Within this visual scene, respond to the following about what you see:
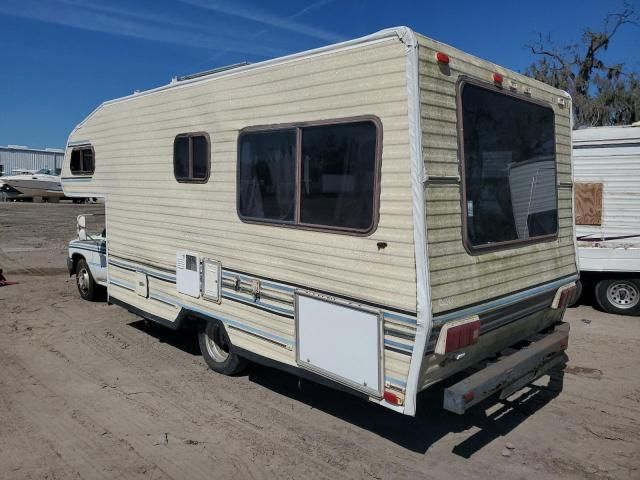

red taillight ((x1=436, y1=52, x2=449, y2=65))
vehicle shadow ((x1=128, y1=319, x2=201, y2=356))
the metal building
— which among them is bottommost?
vehicle shadow ((x1=128, y1=319, x2=201, y2=356))

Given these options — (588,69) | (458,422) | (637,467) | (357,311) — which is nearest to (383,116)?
(357,311)

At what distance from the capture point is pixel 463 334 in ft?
11.7

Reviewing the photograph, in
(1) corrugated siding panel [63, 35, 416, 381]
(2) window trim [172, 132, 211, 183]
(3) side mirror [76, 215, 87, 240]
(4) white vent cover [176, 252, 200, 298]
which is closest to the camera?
(1) corrugated siding panel [63, 35, 416, 381]

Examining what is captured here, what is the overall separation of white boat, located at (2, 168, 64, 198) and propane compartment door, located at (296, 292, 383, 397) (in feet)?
111

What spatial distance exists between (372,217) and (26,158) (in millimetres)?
52118

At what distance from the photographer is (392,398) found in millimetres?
3529

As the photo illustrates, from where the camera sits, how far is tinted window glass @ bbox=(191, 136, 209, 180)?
5039 mm

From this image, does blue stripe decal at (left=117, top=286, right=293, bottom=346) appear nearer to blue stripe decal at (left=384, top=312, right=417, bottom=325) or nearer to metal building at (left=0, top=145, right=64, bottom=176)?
blue stripe decal at (left=384, top=312, right=417, bottom=325)

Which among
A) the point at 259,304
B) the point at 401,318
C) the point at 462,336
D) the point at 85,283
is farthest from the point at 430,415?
the point at 85,283

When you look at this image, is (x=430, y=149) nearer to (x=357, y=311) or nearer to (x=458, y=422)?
(x=357, y=311)

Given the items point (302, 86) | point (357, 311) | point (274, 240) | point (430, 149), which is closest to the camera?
point (430, 149)

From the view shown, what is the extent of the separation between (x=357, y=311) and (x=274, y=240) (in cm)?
101

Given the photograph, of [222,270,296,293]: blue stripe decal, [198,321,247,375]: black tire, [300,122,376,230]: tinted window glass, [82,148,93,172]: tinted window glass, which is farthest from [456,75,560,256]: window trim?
[82,148,93,172]: tinted window glass

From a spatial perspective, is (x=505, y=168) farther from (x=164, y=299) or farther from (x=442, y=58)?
(x=164, y=299)
